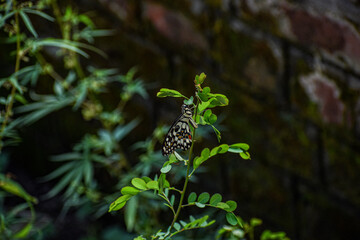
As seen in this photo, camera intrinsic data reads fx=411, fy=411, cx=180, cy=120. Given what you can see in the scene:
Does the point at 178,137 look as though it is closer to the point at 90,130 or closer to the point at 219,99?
the point at 219,99

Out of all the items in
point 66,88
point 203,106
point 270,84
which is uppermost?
point 203,106

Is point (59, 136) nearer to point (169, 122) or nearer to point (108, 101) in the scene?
point (108, 101)

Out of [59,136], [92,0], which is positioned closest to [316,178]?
[92,0]

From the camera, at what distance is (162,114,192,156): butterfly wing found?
1.65ft

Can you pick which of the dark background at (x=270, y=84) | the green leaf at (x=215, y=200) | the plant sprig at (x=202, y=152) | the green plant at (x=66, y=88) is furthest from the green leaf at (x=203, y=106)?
the dark background at (x=270, y=84)

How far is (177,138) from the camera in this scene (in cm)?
52

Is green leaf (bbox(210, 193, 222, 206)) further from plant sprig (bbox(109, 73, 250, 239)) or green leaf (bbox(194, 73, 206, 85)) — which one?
green leaf (bbox(194, 73, 206, 85))

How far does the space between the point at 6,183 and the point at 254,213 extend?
0.72m

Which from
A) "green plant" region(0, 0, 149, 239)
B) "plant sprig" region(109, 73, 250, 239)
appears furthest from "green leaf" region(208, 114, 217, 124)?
"green plant" region(0, 0, 149, 239)

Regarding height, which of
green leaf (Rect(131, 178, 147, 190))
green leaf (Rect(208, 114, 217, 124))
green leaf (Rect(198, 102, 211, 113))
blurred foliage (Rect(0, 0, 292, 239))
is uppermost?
green leaf (Rect(198, 102, 211, 113))

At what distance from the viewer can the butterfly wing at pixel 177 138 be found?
50 centimetres

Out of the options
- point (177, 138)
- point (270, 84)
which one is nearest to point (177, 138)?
point (177, 138)

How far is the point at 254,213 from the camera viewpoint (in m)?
1.21

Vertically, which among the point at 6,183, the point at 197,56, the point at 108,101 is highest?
the point at 197,56
